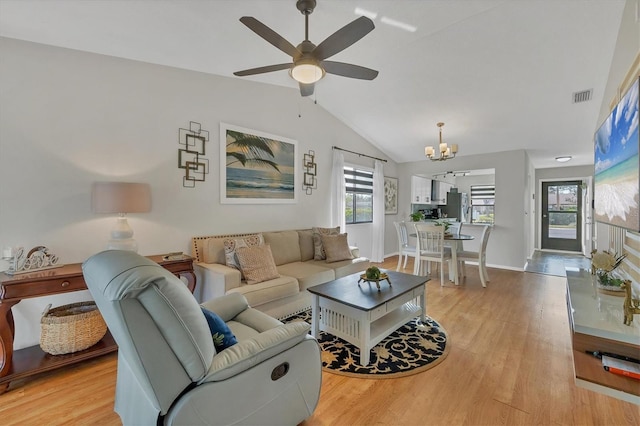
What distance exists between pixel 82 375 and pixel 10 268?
3.10 ft

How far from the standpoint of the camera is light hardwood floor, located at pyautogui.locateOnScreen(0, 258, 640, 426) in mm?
1661

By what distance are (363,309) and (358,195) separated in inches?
152

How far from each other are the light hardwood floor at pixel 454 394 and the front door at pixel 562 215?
250 inches

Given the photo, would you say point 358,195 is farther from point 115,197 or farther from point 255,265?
point 115,197

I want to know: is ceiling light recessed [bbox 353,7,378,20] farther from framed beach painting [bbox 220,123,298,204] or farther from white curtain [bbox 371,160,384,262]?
white curtain [bbox 371,160,384,262]

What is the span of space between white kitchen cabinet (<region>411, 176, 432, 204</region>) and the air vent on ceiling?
Answer: 10.8ft

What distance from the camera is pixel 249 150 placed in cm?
374

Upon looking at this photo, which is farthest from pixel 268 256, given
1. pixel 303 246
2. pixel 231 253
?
pixel 303 246

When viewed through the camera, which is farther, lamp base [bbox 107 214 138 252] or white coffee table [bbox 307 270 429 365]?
lamp base [bbox 107 214 138 252]

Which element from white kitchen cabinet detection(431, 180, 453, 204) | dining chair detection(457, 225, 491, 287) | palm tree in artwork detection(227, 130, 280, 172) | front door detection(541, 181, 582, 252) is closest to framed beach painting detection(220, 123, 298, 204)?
palm tree in artwork detection(227, 130, 280, 172)

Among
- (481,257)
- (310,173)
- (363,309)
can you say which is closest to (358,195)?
(310,173)

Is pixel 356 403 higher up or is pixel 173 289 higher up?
pixel 173 289

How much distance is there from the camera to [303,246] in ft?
13.2

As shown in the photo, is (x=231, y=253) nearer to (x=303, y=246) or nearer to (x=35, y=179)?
(x=303, y=246)
